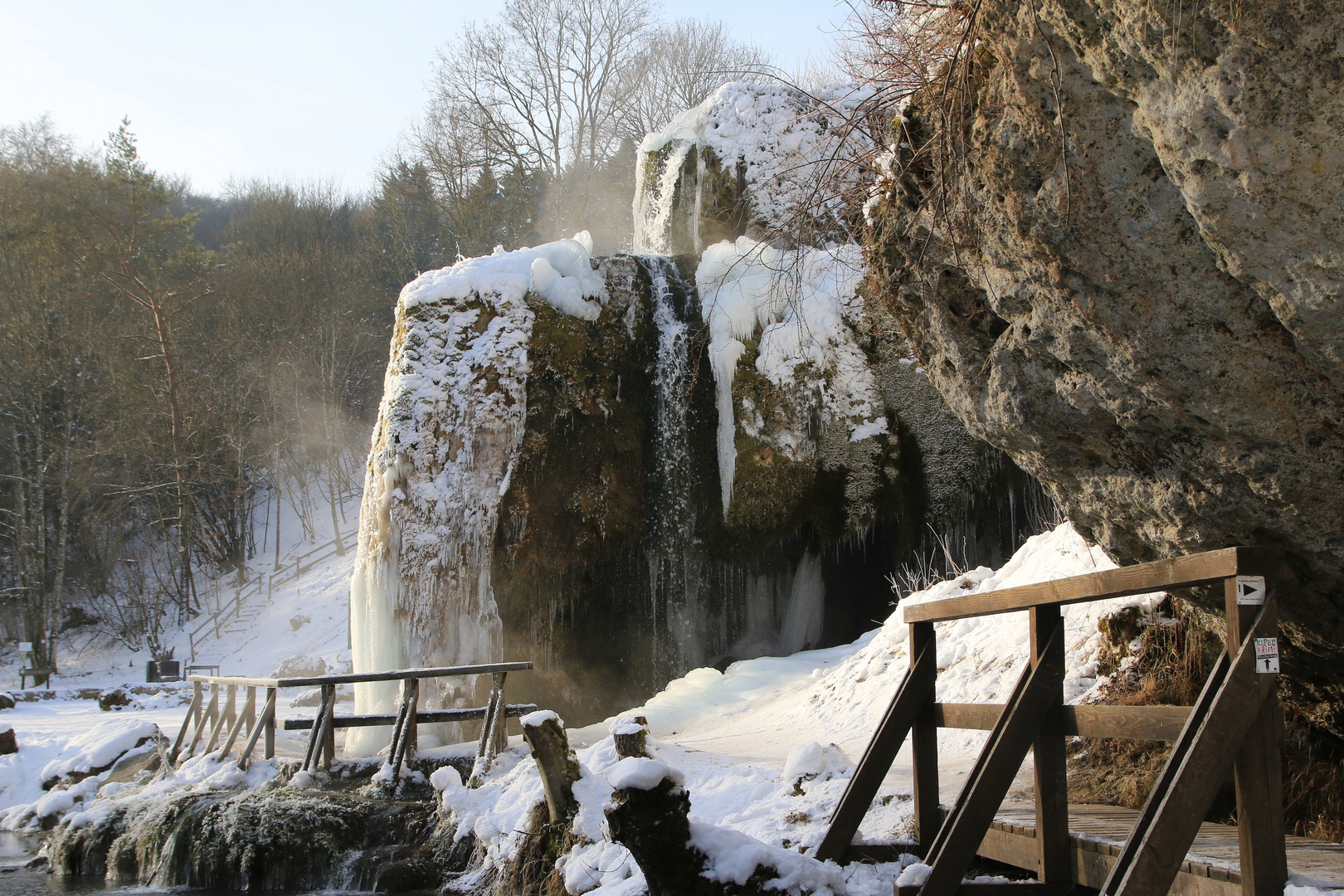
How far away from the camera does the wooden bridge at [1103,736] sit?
7.95ft

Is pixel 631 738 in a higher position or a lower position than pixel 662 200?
lower

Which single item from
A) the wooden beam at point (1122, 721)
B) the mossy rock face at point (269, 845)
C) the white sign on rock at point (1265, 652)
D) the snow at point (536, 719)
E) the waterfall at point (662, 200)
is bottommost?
the mossy rock face at point (269, 845)

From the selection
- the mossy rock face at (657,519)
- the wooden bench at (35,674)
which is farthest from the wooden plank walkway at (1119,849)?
the wooden bench at (35,674)

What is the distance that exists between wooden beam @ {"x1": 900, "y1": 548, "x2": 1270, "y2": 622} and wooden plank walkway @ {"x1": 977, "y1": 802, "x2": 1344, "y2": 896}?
30.4 inches

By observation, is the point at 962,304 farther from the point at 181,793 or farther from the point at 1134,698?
the point at 181,793

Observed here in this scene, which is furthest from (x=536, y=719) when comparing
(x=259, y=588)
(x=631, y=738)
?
(x=259, y=588)

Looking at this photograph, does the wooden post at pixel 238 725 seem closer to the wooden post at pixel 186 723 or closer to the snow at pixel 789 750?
the wooden post at pixel 186 723

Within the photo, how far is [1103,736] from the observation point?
10.0 ft

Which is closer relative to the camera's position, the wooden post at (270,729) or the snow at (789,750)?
the snow at (789,750)

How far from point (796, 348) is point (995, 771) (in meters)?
9.13

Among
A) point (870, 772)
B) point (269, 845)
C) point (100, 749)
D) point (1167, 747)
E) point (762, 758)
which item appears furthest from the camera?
point (100, 749)

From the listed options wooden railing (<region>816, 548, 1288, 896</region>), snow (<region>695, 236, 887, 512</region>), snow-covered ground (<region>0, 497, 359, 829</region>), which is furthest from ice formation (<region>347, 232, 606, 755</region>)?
wooden railing (<region>816, 548, 1288, 896</region>)

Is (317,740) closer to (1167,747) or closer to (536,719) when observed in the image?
(536,719)

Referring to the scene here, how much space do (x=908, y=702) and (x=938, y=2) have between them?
2.63m
